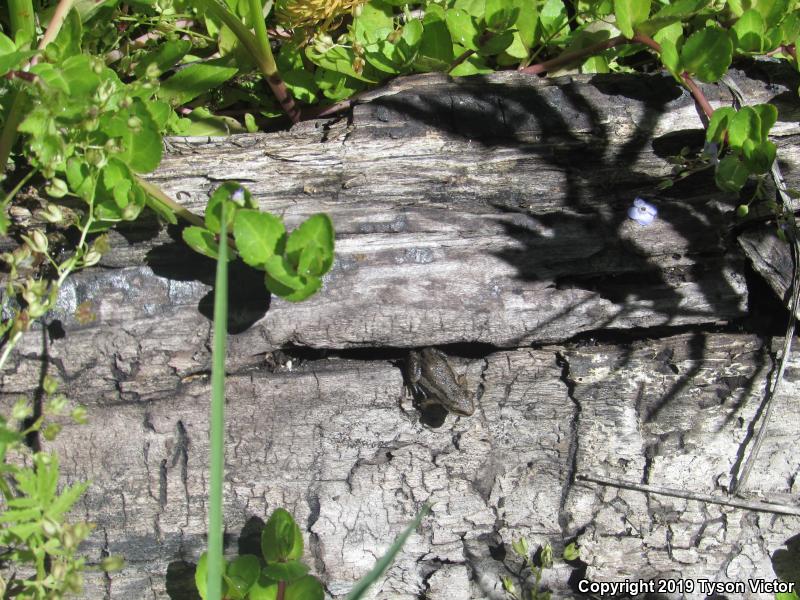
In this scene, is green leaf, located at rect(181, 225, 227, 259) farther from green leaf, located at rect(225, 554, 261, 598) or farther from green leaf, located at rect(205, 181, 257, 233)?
green leaf, located at rect(225, 554, 261, 598)

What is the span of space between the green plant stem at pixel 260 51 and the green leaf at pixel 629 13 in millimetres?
1241

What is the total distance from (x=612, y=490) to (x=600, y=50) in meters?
1.64

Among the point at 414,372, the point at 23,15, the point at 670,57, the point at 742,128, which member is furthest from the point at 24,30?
the point at 742,128

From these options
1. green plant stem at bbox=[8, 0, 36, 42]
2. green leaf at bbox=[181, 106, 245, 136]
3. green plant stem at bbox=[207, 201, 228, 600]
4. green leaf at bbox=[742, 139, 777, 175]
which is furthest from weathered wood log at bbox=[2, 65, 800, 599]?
green plant stem at bbox=[207, 201, 228, 600]

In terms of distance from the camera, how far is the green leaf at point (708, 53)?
229 centimetres

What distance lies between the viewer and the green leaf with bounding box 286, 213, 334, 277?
202 centimetres

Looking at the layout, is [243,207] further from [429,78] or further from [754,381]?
[754,381]

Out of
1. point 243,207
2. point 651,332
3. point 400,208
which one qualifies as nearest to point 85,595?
point 243,207

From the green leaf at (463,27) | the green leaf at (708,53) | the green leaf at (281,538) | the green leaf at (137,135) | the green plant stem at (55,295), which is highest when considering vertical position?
the green leaf at (463,27)

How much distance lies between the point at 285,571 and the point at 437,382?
0.76 metres

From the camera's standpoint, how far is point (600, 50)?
268 centimetres

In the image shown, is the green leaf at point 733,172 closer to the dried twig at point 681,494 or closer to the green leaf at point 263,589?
the dried twig at point 681,494

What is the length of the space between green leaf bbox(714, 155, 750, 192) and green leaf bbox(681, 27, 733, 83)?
0.31 metres

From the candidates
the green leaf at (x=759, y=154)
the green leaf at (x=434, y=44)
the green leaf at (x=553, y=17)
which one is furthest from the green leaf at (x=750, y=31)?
the green leaf at (x=434, y=44)
